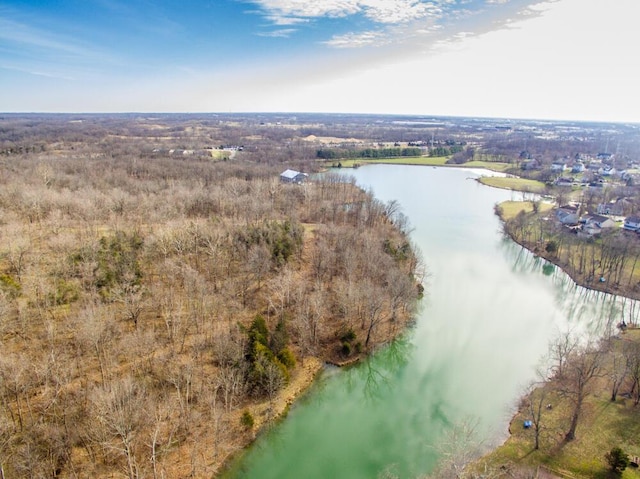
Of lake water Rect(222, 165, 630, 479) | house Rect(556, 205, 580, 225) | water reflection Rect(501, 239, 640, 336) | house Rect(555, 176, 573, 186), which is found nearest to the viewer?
lake water Rect(222, 165, 630, 479)

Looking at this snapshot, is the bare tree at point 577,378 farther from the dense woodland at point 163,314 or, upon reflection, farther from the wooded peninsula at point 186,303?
the dense woodland at point 163,314

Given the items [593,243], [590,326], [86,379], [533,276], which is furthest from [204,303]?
[593,243]

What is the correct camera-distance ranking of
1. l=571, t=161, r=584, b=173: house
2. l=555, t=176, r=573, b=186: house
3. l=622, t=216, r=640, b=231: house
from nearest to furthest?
1. l=622, t=216, r=640, b=231: house
2. l=555, t=176, r=573, b=186: house
3. l=571, t=161, r=584, b=173: house

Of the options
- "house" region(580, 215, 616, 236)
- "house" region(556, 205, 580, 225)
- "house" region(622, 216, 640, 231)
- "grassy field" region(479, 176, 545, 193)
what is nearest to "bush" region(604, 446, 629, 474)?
"house" region(580, 215, 616, 236)

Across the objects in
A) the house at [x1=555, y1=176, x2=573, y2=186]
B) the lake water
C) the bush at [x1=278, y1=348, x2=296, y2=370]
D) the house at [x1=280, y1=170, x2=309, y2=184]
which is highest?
the house at [x1=280, y1=170, x2=309, y2=184]

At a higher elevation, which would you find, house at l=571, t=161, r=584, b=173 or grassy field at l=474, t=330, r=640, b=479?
house at l=571, t=161, r=584, b=173

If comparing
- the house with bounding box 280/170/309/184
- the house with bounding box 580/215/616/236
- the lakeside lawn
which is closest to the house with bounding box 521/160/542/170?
the lakeside lawn

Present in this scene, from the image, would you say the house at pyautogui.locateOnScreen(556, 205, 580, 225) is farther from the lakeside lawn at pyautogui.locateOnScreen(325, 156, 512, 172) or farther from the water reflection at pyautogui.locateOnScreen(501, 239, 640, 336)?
the lakeside lawn at pyautogui.locateOnScreen(325, 156, 512, 172)

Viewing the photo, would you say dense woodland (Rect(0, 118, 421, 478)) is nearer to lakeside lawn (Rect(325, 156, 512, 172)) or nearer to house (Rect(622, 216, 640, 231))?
house (Rect(622, 216, 640, 231))

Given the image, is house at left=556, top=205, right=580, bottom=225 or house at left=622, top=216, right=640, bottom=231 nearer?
house at left=622, top=216, right=640, bottom=231
